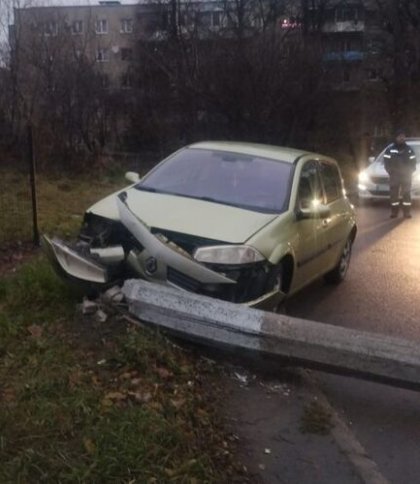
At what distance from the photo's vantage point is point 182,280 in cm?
716

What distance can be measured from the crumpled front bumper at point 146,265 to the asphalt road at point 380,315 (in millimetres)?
1140

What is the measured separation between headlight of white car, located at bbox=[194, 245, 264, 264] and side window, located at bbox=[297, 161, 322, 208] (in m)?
1.49

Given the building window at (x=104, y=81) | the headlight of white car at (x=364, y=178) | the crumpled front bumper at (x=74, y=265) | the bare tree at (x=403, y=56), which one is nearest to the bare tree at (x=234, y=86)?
the building window at (x=104, y=81)

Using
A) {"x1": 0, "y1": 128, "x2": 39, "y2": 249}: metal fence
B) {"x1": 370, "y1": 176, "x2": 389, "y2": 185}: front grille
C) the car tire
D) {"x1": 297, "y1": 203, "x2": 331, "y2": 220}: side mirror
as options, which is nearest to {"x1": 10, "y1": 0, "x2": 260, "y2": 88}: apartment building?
{"x1": 0, "y1": 128, "x2": 39, "y2": 249}: metal fence

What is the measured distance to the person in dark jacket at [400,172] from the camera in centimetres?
1758

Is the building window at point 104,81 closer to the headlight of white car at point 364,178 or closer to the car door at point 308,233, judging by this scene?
the headlight of white car at point 364,178

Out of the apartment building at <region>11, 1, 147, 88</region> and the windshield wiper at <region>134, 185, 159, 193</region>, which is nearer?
the windshield wiper at <region>134, 185, 159, 193</region>

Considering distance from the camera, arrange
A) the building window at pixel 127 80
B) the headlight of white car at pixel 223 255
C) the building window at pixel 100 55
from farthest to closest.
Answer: the building window at pixel 100 55 < the building window at pixel 127 80 < the headlight of white car at pixel 223 255

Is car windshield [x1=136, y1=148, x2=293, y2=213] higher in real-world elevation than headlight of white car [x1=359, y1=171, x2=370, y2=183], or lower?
higher

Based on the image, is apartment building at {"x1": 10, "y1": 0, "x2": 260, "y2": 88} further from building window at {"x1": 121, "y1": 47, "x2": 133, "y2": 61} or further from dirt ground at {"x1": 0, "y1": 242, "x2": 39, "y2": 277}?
dirt ground at {"x1": 0, "y1": 242, "x2": 39, "y2": 277}

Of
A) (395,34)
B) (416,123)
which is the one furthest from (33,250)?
(395,34)

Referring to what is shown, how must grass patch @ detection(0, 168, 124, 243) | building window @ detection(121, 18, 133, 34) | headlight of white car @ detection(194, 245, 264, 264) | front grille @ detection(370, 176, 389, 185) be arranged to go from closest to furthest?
headlight of white car @ detection(194, 245, 264, 264)
grass patch @ detection(0, 168, 124, 243)
front grille @ detection(370, 176, 389, 185)
building window @ detection(121, 18, 133, 34)

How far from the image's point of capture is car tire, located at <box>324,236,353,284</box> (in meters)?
10.4

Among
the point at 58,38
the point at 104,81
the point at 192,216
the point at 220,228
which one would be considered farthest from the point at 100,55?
the point at 220,228
